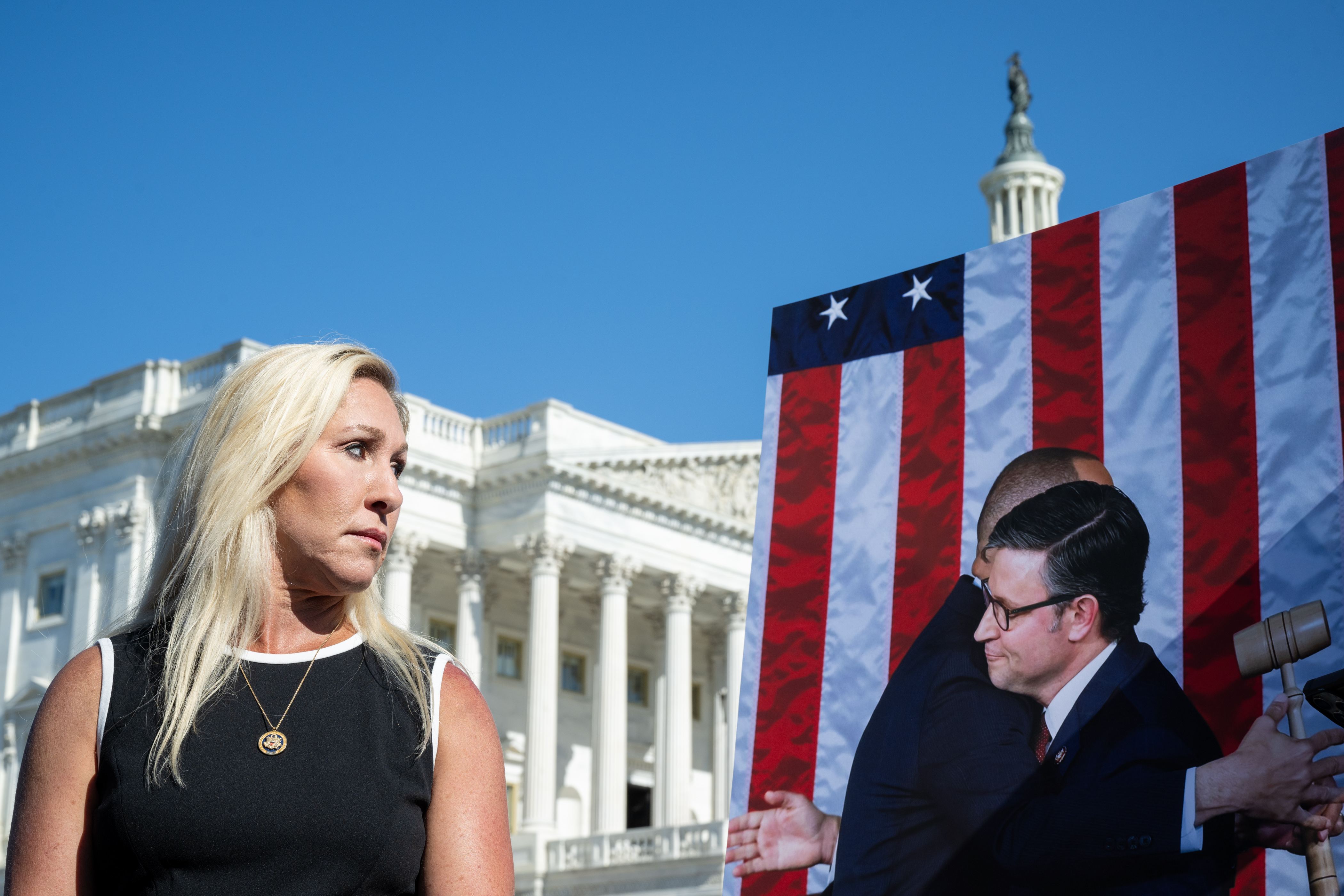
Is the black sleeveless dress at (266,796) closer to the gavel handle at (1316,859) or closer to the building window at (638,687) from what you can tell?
the gavel handle at (1316,859)

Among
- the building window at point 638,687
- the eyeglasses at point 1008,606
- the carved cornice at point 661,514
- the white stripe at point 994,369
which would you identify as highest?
the carved cornice at point 661,514

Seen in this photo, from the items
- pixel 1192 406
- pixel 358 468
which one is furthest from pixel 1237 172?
pixel 358 468

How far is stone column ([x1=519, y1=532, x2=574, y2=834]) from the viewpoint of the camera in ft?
133

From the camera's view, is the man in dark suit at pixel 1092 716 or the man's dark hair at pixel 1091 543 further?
the man's dark hair at pixel 1091 543

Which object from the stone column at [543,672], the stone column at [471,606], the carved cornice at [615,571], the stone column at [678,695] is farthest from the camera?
the carved cornice at [615,571]

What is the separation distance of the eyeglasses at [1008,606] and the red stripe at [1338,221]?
4.37ft

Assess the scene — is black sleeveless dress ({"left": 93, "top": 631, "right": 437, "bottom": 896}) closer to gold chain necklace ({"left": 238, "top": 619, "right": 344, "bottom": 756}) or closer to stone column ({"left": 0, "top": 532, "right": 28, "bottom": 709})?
gold chain necklace ({"left": 238, "top": 619, "right": 344, "bottom": 756})

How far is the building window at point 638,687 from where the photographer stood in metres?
49.2

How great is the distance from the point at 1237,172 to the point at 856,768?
295 cm

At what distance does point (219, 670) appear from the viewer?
2.90 metres

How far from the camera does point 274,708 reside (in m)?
2.89

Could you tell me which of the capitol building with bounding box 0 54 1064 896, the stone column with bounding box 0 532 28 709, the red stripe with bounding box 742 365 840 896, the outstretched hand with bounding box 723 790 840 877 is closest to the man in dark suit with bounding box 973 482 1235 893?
the outstretched hand with bounding box 723 790 840 877

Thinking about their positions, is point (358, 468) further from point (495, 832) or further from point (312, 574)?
point (495, 832)

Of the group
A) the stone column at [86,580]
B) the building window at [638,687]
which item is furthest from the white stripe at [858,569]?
the building window at [638,687]
